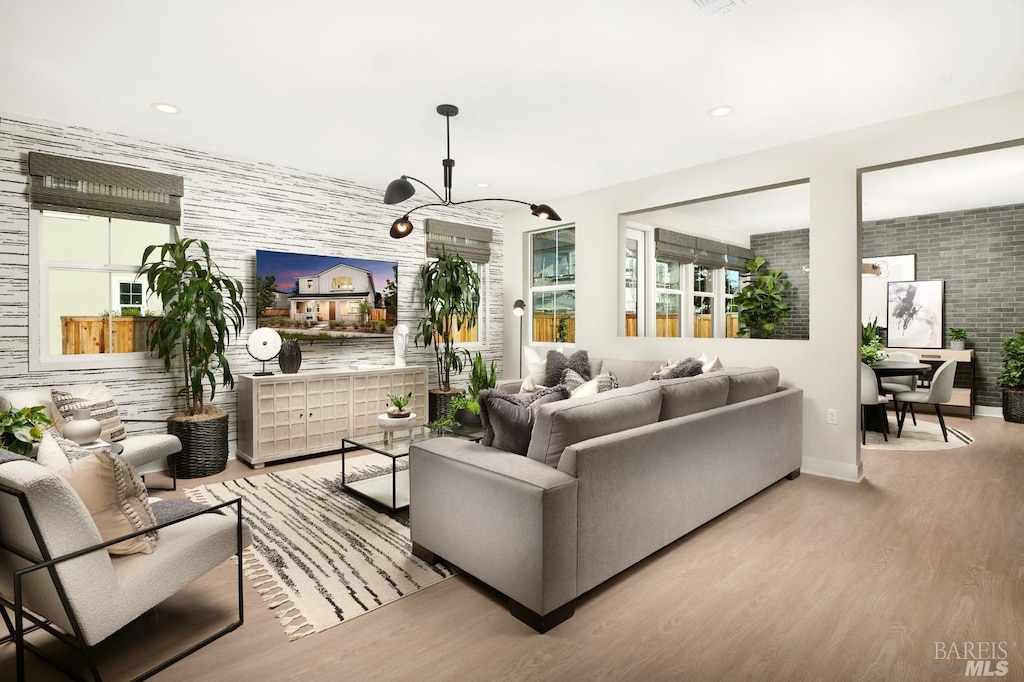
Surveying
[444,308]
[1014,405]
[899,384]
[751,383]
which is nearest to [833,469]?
[751,383]

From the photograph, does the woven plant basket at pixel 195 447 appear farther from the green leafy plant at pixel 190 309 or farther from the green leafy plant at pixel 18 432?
the green leafy plant at pixel 18 432

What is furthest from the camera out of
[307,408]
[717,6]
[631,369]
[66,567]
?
Result: [631,369]

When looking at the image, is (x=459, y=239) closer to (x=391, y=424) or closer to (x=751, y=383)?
(x=391, y=424)

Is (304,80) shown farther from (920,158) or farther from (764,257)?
(764,257)

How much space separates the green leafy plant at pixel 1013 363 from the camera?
19.7ft

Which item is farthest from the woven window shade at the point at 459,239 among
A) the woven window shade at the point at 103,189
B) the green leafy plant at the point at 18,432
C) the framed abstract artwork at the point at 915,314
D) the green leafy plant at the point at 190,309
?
the framed abstract artwork at the point at 915,314

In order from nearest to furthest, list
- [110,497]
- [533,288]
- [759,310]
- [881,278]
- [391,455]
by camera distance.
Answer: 1. [110,497]
2. [391,455]
3. [759,310]
4. [533,288]
5. [881,278]

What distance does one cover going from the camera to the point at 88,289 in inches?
158

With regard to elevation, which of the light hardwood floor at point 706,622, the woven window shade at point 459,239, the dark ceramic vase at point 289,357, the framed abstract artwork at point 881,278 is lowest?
the light hardwood floor at point 706,622

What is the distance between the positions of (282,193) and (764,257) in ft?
21.0

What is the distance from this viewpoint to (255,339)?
14.8 ft

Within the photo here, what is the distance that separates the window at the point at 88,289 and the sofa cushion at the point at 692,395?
3.90 metres

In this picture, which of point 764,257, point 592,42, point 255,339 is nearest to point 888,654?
point 592,42

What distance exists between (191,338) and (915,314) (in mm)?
8390
